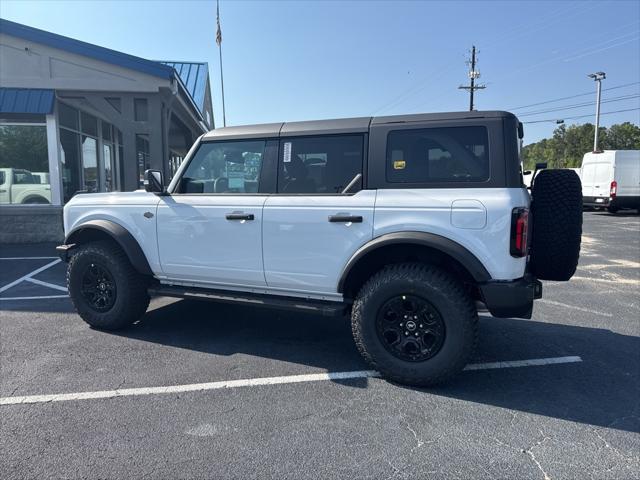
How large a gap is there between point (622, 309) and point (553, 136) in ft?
204

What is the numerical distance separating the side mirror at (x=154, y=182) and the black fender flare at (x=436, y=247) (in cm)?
211

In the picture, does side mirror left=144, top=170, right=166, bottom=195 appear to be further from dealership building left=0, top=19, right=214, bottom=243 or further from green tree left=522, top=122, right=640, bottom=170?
green tree left=522, top=122, right=640, bottom=170

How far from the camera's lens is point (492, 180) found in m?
3.21

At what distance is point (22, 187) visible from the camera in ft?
34.9

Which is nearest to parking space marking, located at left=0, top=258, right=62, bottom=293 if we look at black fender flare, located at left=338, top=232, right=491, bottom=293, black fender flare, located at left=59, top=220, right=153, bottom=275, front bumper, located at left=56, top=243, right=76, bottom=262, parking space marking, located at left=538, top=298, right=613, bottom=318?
front bumper, located at left=56, top=243, right=76, bottom=262

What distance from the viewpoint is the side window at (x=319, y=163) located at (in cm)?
373

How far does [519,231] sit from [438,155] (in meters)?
0.83

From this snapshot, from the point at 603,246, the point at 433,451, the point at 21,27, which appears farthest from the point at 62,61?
the point at 603,246

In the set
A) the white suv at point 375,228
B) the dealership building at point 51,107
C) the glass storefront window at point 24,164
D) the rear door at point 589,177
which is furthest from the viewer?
the rear door at point 589,177

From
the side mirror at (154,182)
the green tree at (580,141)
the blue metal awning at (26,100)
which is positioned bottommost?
the side mirror at (154,182)

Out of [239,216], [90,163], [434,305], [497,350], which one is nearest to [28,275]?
[239,216]

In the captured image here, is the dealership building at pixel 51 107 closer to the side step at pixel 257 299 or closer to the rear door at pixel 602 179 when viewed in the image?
the side step at pixel 257 299

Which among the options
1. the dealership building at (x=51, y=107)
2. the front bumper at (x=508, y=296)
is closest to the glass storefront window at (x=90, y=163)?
the dealership building at (x=51, y=107)

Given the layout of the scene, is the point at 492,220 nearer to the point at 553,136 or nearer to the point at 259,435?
the point at 259,435
